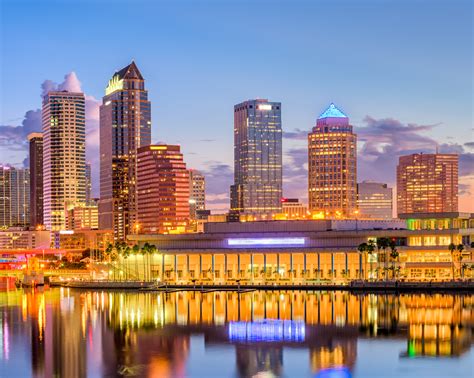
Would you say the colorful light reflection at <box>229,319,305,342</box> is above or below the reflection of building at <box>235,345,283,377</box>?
above

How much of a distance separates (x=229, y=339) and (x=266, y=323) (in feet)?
49.6

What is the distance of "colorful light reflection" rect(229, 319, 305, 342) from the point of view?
112438 mm

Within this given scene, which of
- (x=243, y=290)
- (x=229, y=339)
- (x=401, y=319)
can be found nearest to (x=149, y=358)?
(x=229, y=339)

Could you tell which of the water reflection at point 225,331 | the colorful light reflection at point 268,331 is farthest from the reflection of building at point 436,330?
the colorful light reflection at point 268,331

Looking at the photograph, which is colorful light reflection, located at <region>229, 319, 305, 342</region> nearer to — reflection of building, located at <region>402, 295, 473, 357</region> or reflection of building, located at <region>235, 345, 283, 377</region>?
reflection of building, located at <region>235, 345, 283, 377</region>

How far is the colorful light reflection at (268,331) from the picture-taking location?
369 feet

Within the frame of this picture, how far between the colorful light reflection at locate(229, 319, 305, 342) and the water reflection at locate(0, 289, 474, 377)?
0.43 ft

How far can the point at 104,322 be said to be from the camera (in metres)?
133

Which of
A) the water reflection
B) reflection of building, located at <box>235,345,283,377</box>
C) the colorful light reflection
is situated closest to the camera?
reflection of building, located at <box>235,345,283,377</box>

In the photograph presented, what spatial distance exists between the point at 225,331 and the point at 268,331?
5.88 m

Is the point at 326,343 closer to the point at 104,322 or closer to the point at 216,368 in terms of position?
the point at 216,368

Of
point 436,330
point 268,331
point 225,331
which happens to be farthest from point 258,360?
→ point 436,330

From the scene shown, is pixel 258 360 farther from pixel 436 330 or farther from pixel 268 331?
pixel 436 330

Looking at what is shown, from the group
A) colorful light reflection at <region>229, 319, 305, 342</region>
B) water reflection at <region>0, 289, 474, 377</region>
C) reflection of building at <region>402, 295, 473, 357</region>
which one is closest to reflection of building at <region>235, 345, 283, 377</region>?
water reflection at <region>0, 289, 474, 377</region>
